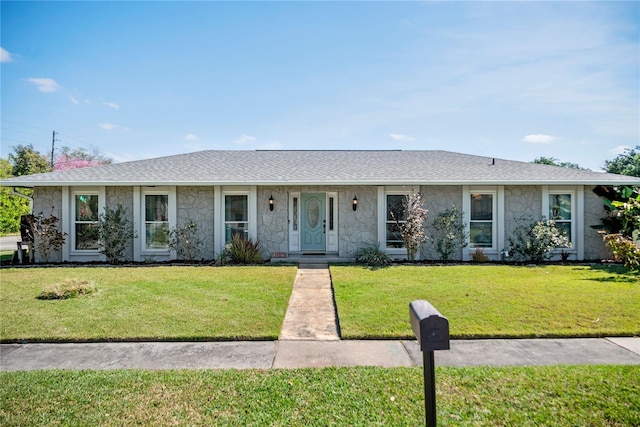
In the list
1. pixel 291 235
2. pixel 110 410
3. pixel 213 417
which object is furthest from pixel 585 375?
pixel 291 235

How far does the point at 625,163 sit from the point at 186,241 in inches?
1495

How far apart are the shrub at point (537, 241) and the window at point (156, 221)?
39.0 feet

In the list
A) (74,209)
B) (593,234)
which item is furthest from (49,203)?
(593,234)

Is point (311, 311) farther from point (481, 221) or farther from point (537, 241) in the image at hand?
point (537, 241)

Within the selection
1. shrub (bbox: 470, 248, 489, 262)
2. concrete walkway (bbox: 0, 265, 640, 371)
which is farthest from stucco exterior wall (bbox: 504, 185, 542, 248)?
concrete walkway (bbox: 0, 265, 640, 371)

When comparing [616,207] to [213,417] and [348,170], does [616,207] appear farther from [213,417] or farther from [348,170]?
[213,417]

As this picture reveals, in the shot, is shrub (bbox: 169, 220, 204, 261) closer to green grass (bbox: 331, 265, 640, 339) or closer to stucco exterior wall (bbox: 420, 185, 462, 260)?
green grass (bbox: 331, 265, 640, 339)

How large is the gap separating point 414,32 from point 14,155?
154ft

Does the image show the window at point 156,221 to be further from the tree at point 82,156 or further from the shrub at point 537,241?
the tree at point 82,156

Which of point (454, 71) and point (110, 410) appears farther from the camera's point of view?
point (454, 71)

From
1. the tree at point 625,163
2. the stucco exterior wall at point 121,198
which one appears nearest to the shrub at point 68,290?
the stucco exterior wall at point 121,198

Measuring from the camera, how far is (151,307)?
6324mm

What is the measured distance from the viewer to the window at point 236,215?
39.7ft

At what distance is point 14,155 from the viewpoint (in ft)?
128
